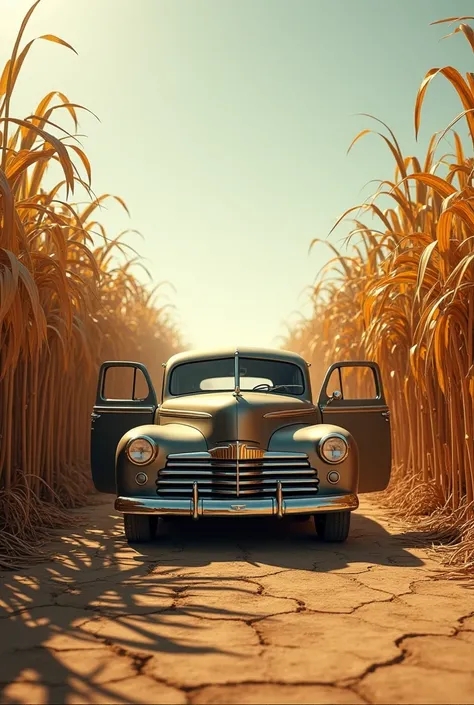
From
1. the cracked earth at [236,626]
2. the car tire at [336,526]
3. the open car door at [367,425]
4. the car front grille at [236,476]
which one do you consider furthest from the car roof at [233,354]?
the cracked earth at [236,626]

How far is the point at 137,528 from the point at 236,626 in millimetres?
2039

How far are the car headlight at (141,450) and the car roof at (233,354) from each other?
4.69 feet

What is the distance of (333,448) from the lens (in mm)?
4723

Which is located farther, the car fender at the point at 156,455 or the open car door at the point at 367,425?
the open car door at the point at 367,425

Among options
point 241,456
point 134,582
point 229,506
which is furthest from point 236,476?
point 134,582

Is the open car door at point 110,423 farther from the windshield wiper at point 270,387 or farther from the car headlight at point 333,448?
the car headlight at point 333,448

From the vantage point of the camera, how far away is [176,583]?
11.7 ft

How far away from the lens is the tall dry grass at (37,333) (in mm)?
4043

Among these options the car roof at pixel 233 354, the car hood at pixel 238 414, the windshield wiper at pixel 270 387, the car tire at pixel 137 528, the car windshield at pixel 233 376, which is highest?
the car roof at pixel 233 354

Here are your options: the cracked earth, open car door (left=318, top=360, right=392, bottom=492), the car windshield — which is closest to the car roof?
the car windshield

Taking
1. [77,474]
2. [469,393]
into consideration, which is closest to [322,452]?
[469,393]

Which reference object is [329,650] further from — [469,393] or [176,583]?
[469,393]

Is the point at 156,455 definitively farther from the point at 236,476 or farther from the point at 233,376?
the point at 233,376

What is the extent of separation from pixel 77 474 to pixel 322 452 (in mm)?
3111
